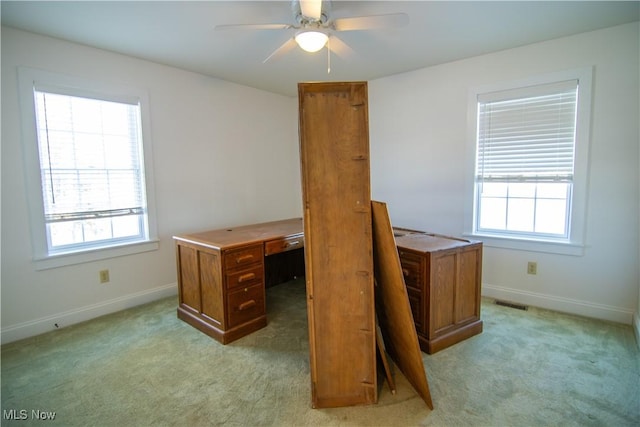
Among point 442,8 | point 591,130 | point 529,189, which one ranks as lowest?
point 529,189

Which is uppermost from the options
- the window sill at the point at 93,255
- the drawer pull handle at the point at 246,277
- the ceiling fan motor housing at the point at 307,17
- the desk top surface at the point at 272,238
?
the ceiling fan motor housing at the point at 307,17

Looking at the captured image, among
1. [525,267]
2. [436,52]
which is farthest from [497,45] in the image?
[525,267]

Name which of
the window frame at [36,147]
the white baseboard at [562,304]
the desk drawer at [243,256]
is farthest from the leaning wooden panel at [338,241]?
the window frame at [36,147]

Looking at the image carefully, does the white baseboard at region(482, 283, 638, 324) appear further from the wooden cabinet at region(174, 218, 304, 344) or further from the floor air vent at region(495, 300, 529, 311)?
the wooden cabinet at region(174, 218, 304, 344)

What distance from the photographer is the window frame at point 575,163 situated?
2.74 m

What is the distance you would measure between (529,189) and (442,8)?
189 centimetres

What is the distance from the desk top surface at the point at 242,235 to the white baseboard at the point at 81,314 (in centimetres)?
92

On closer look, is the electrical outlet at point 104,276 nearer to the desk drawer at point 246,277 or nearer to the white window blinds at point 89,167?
the white window blinds at point 89,167

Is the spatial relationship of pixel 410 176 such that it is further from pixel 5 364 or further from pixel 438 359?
pixel 5 364

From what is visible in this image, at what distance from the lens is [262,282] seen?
2.71m

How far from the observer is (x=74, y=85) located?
108 inches

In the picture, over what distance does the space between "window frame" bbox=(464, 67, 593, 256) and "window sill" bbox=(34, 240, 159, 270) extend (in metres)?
3.42

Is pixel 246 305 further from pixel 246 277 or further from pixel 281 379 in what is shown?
pixel 281 379

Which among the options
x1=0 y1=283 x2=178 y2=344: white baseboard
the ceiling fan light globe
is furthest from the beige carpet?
the ceiling fan light globe
